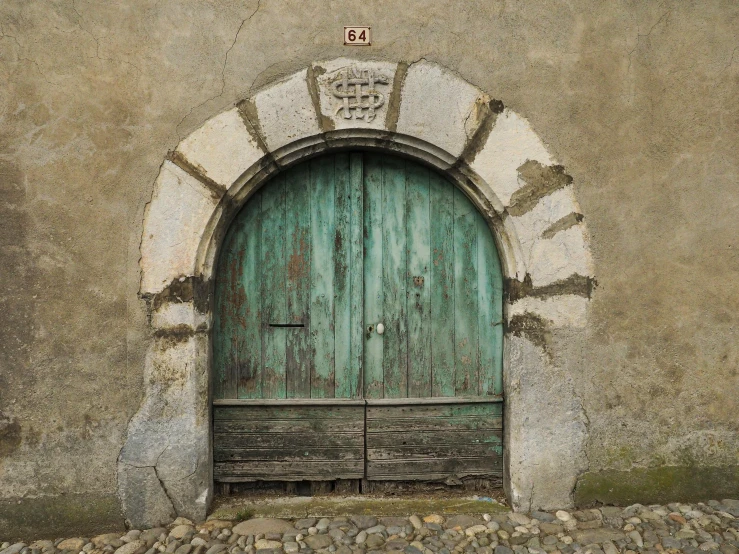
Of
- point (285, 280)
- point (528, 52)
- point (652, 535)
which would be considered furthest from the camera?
point (285, 280)

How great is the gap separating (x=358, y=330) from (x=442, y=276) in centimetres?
49

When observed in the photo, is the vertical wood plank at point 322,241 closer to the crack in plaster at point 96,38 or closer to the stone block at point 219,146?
the stone block at point 219,146

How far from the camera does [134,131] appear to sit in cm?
253

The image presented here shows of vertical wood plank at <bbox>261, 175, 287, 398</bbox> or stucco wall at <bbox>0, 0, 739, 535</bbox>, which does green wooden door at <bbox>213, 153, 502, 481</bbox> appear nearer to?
vertical wood plank at <bbox>261, 175, 287, 398</bbox>

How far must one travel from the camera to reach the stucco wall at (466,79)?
8.24 ft

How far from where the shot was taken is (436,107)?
258cm

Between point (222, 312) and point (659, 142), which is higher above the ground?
point (659, 142)

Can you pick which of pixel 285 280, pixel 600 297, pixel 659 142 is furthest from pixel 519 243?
pixel 285 280

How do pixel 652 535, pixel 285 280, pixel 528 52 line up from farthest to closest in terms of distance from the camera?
pixel 285 280, pixel 528 52, pixel 652 535

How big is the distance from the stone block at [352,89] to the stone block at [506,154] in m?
0.50

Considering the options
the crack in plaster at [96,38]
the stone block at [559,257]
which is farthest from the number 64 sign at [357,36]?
the stone block at [559,257]

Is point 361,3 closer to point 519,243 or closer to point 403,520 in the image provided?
point 519,243

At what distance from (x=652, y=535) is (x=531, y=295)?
3.73 feet

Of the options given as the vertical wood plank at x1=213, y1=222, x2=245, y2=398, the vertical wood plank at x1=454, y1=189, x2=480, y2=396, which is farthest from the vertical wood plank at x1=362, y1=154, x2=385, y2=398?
the vertical wood plank at x1=213, y1=222, x2=245, y2=398
